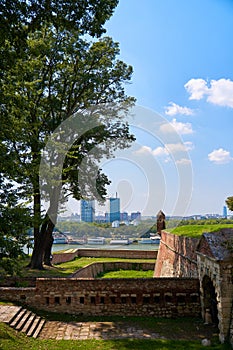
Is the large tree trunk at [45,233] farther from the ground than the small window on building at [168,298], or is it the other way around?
the large tree trunk at [45,233]

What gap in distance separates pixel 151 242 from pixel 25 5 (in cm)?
3952

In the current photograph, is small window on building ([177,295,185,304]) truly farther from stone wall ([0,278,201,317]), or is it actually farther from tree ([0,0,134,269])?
tree ([0,0,134,269])

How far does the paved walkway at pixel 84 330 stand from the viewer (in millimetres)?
9297

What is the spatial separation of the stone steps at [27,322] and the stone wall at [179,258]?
6.30 meters

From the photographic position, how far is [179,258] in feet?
52.1

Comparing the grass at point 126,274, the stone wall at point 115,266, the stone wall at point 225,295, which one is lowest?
the grass at point 126,274

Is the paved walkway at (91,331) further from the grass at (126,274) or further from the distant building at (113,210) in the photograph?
the distant building at (113,210)

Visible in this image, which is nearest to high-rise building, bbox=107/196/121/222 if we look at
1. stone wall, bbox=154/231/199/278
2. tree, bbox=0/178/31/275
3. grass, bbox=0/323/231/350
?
stone wall, bbox=154/231/199/278

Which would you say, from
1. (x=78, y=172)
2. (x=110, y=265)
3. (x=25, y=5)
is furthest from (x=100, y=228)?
(x=25, y=5)

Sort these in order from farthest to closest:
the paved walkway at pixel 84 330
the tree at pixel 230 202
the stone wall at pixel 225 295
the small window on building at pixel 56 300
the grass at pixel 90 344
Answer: the tree at pixel 230 202
the small window on building at pixel 56 300
the paved walkway at pixel 84 330
the stone wall at pixel 225 295
the grass at pixel 90 344

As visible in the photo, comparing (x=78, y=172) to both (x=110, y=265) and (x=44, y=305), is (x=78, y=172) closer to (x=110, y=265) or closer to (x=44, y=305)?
(x=110, y=265)

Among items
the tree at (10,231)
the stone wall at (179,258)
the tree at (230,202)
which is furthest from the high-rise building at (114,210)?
the tree at (10,231)

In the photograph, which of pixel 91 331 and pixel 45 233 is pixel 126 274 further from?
pixel 91 331

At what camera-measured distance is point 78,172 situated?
63.9ft
